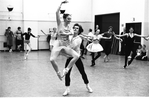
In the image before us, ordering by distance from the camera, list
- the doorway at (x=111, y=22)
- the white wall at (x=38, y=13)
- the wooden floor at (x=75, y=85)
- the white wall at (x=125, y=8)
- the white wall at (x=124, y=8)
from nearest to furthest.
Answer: the wooden floor at (x=75, y=85) → the white wall at (x=125, y=8) → the white wall at (x=124, y=8) → the doorway at (x=111, y=22) → the white wall at (x=38, y=13)

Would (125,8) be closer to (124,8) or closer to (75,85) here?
(124,8)

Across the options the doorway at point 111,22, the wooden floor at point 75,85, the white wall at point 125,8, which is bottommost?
the wooden floor at point 75,85

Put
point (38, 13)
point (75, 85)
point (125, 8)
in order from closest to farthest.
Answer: point (75, 85), point (125, 8), point (38, 13)

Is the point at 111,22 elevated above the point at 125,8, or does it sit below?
below

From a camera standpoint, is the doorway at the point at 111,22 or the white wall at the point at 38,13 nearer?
the doorway at the point at 111,22

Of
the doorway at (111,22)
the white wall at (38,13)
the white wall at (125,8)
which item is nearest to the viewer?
the white wall at (125,8)

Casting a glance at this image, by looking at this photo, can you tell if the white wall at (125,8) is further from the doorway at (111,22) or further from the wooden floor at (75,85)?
the wooden floor at (75,85)

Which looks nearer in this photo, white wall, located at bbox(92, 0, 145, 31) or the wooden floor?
the wooden floor

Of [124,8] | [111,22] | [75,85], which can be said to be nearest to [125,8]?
[124,8]

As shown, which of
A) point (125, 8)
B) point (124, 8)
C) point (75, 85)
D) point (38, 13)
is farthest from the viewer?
point (38, 13)

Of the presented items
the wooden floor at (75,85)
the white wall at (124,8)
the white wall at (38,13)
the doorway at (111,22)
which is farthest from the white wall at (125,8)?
the wooden floor at (75,85)

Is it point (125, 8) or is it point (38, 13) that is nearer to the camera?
point (125, 8)

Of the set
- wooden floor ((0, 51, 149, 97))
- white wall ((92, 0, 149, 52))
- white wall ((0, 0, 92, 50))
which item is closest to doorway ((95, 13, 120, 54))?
white wall ((92, 0, 149, 52))

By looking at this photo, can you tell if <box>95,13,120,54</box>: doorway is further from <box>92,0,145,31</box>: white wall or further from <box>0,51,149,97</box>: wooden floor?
<box>0,51,149,97</box>: wooden floor
